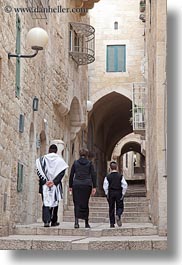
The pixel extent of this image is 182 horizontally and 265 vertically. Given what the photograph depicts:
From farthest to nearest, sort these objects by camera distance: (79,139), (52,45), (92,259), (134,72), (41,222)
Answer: (134,72) < (79,139) < (52,45) < (41,222) < (92,259)

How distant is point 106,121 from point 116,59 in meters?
1.72

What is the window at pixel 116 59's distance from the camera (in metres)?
16.6

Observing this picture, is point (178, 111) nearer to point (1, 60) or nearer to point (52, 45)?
point (1, 60)

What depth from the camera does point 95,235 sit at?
6.45m

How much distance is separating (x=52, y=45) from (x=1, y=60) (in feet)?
7.60

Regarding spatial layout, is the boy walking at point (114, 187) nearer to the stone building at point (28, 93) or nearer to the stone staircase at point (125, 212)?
the stone building at point (28, 93)

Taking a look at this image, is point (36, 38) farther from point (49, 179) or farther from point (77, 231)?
point (77, 231)

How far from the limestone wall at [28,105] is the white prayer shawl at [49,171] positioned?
27 cm

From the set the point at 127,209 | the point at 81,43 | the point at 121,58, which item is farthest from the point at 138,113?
the point at 81,43

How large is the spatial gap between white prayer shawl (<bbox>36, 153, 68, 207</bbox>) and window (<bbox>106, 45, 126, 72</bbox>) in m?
10.0

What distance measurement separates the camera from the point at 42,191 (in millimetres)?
6762

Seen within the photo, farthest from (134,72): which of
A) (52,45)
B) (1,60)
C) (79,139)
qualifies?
(1,60)

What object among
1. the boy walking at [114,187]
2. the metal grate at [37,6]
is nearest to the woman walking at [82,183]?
the boy walking at [114,187]

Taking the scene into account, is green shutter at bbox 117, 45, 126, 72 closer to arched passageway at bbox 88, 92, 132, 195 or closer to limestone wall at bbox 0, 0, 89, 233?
arched passageway at bbox 88, 92, 132, 195
